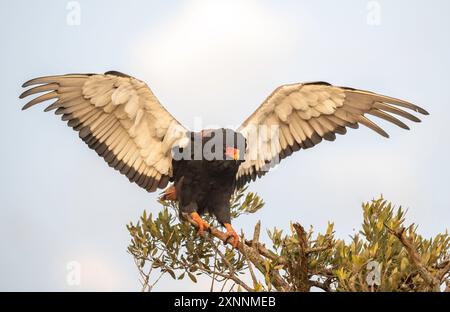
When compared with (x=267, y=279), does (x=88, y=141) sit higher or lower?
higher

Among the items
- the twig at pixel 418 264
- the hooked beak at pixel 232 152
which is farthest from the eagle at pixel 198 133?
the twig at pixel 418 264

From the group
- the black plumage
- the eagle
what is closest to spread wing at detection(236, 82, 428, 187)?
the eagle

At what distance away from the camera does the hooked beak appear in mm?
9305

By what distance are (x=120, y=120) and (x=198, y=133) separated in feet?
3.98

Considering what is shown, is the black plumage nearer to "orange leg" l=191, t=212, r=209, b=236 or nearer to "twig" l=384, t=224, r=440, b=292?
"orange leg" l=191, t=212, r=209, b=236

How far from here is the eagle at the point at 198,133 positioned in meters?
9.38

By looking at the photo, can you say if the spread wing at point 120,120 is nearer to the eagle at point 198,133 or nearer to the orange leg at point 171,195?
the eagle at point 198,133

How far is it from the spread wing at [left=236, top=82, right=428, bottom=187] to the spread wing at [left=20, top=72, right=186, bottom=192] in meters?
1.22

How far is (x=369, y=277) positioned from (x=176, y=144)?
4.05 meters

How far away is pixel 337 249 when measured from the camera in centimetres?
735

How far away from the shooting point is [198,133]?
9.62 meters

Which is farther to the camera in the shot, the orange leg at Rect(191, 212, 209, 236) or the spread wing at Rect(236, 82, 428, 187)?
the spread wing at Rect(236, 82, 428, 187)
